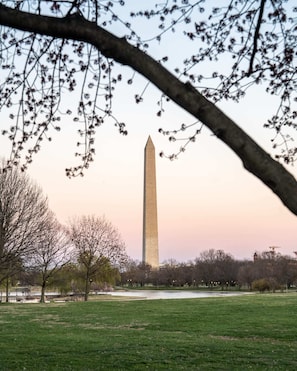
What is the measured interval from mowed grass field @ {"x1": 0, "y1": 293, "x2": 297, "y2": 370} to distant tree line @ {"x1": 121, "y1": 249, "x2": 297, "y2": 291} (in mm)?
54239

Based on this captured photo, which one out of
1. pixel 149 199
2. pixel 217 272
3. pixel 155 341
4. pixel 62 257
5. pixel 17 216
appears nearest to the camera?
pixel 155 341

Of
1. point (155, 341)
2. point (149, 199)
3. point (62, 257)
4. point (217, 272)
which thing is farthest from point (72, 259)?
point (217, 272)

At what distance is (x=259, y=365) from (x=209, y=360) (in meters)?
0.94

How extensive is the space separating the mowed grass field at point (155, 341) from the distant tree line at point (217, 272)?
54239 mm

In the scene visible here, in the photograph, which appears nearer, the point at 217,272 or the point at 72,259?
the point at 72,259

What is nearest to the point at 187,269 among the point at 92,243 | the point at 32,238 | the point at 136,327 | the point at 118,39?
the point at 92,243

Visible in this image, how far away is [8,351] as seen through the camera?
1002cm

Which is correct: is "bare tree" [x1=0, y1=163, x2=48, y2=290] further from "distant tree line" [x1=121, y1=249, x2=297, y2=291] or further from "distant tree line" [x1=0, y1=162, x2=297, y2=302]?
"distant tree line" [x1=121, y1=249, x2=297, y2=291]

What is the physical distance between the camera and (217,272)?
87500 millimetres

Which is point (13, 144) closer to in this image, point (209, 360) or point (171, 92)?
point (171, 92)

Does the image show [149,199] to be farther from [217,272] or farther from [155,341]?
[217,272]

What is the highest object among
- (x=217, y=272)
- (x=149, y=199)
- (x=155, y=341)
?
(x=149, y=199)

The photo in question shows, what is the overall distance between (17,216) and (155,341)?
45.7 ft

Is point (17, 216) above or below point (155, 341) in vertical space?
above
